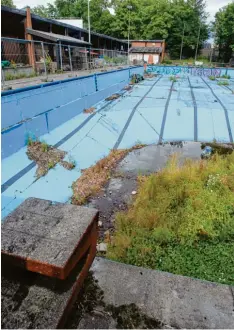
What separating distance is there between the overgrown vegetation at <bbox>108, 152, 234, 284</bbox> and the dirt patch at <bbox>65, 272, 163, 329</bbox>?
1754 mm

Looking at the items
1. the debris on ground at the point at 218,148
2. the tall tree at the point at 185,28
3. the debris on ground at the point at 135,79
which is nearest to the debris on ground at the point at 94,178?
the debris on ground at the point at 218,148

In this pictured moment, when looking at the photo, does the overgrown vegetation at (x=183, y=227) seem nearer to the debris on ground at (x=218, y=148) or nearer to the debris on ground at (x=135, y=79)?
the debris on ground at (x=218, y=148)

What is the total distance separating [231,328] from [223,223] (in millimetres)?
2501

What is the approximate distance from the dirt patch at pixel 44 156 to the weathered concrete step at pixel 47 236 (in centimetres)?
433

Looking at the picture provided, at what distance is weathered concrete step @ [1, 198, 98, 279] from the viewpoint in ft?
3.14

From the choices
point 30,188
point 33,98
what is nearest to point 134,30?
point 33,98

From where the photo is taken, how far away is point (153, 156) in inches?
265

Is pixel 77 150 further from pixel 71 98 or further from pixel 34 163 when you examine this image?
pixel 71 98

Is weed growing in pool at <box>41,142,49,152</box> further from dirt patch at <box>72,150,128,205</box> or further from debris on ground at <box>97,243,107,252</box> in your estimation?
debris on ground at <box>97,243,107,252</box>

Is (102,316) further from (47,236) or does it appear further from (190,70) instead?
(190,70)

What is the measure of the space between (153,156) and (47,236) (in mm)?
5826

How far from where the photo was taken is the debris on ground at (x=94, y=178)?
475 cm

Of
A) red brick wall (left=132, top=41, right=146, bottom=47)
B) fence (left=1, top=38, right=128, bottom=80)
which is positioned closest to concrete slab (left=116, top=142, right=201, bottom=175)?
fence (left=1, top=38, right=128, bottom=80)

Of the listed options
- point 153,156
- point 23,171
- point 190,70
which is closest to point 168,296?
point 23,171
